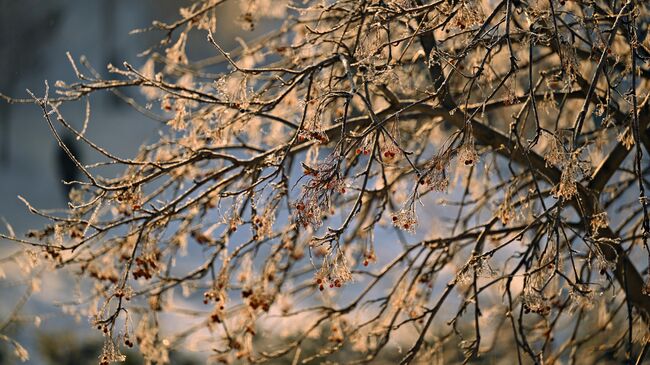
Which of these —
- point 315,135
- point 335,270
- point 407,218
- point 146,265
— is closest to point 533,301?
point 407,218

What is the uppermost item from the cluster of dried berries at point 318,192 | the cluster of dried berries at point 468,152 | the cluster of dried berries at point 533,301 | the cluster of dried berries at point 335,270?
the cluster of dried berries at point 468,152

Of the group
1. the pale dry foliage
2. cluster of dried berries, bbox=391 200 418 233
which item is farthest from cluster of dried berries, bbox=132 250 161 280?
cluster of dried berries, bbox=391 200 418 233

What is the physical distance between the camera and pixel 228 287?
4.61 m

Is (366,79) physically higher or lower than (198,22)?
lower

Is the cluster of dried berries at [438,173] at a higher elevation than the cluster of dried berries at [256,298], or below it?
below

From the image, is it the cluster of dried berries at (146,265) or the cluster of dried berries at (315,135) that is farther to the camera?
the cluster of dried berries at (146,265)

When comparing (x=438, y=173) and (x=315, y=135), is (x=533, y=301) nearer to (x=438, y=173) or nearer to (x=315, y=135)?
(x=438, y=173)

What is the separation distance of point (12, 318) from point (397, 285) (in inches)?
88.7

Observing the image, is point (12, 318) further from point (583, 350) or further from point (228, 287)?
point (583, 350)

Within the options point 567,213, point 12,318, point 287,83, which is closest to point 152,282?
point 12,318

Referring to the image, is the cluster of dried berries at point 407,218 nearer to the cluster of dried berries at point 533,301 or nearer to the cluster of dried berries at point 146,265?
the cluster of dried berries at point 533,301

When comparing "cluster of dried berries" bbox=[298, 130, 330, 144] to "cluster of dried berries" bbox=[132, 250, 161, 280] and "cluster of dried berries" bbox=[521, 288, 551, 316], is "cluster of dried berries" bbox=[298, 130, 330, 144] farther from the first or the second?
"cluster of dried berries" bbox=[132, 250, 161, 280]

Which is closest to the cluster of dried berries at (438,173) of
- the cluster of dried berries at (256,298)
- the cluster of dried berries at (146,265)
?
the cluster of dried berries at (146,265)

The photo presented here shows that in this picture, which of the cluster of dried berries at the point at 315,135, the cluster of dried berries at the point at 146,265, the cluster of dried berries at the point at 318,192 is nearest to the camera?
the cluster of dried berries at the point at 318,192
